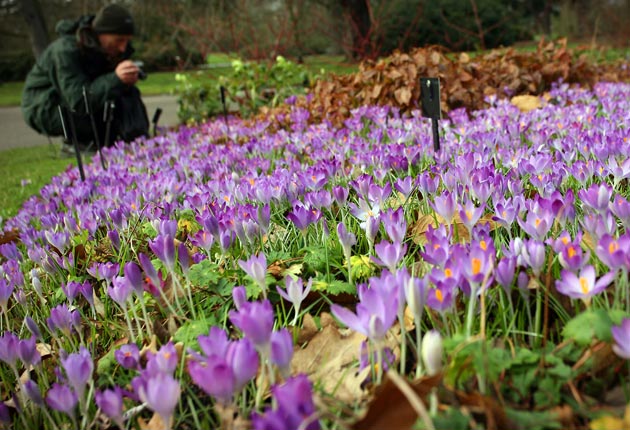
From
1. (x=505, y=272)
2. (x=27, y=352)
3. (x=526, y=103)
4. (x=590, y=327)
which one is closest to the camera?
(x=590, y=327)

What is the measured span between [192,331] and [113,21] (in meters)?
5.84

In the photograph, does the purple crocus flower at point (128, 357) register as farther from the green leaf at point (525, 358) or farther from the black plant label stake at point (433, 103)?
the black plant label stake at point (433, 103)

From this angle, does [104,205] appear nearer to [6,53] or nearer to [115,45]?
[115,45]

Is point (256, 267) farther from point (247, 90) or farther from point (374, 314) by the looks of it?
point (247, 90)

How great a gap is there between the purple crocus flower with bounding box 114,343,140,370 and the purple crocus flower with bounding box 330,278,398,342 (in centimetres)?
49

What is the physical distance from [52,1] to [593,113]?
28996mm

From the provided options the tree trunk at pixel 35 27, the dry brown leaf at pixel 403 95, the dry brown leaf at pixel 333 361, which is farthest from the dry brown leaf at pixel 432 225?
→ the tree trunk at pixel 35 27

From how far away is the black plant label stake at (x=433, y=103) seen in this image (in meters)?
2.56

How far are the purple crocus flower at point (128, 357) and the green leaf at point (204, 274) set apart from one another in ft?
1.08

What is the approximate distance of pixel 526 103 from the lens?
493cm

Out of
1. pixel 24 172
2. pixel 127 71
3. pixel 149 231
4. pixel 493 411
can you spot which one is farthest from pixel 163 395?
pixel 24 172

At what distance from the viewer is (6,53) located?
31.0m

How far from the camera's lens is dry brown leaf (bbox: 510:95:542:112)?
477 cm

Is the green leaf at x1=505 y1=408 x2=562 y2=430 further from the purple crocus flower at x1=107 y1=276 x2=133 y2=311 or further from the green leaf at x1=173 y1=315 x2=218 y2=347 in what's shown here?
the purple crocus flower at x1=107 y1=276 x2=133 y2=311
